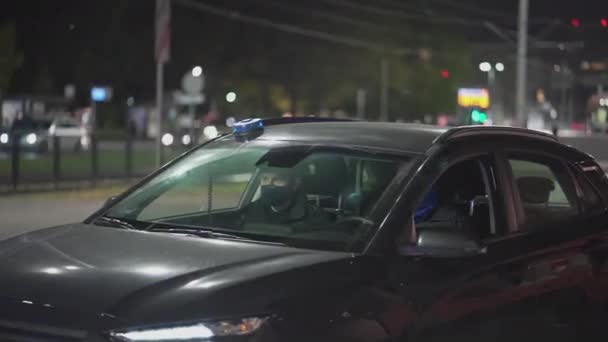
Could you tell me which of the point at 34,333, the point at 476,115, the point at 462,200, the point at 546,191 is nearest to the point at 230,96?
the point at 476,115

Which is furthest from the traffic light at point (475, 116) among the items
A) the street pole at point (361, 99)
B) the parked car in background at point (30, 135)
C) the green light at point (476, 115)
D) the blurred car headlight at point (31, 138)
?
the street pole at point (361, 99)

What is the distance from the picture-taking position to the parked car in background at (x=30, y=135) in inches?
1270

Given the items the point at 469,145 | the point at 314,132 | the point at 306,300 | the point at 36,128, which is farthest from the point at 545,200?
the point at 36,128

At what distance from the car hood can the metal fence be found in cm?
1812

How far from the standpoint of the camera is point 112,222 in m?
4.86

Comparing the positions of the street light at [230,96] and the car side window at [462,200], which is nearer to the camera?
the car side window at [462,200]

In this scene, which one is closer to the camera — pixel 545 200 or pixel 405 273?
pixel 405 273

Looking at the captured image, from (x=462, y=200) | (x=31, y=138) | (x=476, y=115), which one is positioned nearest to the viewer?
(x=462, y=200)

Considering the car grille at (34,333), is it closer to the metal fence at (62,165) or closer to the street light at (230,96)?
the metal fence at (62,165)

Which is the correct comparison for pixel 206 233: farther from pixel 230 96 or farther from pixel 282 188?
pixel 230 96

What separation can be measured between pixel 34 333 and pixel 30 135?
3442cm

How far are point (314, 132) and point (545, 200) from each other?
142cm

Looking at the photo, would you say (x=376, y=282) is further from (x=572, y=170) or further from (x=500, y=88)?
(x=500, y=88)

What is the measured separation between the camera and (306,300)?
3760 millimetres
